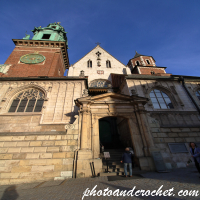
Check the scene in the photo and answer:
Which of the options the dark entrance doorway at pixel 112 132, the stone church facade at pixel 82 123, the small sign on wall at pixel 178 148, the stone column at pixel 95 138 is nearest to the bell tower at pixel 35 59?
the stone church facade at pixel 82 123

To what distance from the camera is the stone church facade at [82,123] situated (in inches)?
240

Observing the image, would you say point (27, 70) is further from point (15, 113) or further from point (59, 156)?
point (59, 156)

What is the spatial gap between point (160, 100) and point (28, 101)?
1403 cm

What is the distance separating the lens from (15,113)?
9500 mm

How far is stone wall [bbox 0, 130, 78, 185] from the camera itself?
18.9 feet

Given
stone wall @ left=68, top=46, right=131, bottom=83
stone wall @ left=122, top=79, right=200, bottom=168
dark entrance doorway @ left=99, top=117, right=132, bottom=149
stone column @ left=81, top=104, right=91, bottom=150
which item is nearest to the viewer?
stone column @ left=81, top=104, right=91, bottom=150

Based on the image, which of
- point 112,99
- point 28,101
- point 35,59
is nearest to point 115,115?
point 112,99

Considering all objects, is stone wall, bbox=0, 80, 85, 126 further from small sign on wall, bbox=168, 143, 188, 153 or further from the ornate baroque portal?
small sign on wall, bbox=168, 143, 188, 153

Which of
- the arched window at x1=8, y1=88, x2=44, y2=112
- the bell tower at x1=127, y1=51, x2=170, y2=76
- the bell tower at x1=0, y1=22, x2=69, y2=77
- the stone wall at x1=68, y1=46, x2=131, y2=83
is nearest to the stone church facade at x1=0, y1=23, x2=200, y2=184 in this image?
the arched window at x1=8, y1=88, x2=44, y2=112

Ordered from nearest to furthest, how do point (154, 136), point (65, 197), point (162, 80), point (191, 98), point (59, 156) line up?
point (65, 197) < point (59, 156) < point (154, 136) < point (191, 98) < point (162, 80)

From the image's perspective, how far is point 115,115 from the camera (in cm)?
830

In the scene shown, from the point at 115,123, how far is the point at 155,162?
7.42m

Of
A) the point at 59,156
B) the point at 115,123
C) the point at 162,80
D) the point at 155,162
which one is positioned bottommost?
the point at 155,162

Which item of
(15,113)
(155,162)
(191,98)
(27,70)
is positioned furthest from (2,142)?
(191,98)
